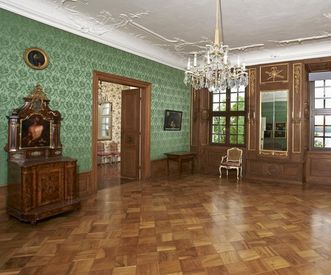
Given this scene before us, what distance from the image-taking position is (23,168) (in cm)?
382

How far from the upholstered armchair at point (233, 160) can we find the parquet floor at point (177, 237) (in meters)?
2.00

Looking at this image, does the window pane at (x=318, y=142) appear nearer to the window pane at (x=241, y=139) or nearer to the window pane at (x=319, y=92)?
the window pane at (x=319, y=92)

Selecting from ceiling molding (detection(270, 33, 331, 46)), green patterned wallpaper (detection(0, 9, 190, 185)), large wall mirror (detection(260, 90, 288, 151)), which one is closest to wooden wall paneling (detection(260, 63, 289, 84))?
large wall mirror (detection(260, 90, 288, 151))

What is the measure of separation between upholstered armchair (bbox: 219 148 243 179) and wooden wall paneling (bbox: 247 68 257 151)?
353mm

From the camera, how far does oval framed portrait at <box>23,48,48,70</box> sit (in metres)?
4.42

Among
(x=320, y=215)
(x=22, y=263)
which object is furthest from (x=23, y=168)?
(x=320, y=215)

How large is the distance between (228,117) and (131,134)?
2956mm

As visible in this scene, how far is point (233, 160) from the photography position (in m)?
7.79

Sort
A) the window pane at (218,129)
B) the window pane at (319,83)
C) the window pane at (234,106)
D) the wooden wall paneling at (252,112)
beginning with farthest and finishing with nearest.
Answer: the window pane at (218,129) → the window pane at (234,106) → the wooden wall paneling at (252,112) → the window pane at (319,83)

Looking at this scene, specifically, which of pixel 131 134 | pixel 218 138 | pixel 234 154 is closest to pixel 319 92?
pixel 234 154

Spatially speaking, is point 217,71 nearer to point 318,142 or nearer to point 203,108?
point 203,108

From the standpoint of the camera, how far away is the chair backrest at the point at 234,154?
770 centimetres

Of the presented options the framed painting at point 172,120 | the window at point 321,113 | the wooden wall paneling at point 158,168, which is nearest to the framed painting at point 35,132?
the wooden wall paneling at point 158,168

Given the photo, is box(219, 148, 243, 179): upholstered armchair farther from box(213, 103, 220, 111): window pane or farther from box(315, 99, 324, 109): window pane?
box(315, 99, 324, 109): window pane
